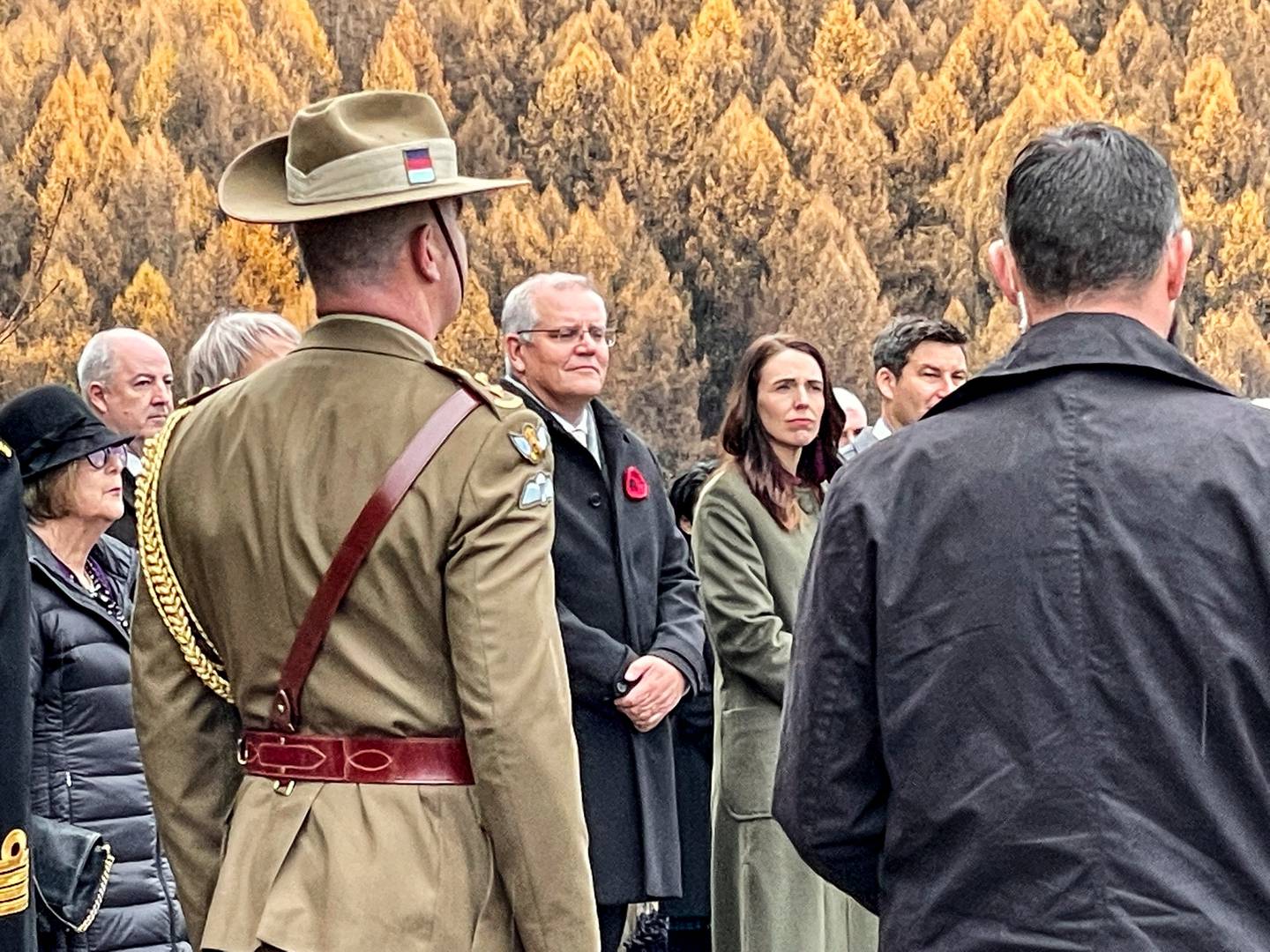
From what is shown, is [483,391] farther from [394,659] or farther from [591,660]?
[591,660]

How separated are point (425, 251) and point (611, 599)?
1766 mm

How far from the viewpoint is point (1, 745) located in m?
2.81

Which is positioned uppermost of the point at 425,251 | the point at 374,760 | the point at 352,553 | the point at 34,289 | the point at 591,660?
the point at 34,289

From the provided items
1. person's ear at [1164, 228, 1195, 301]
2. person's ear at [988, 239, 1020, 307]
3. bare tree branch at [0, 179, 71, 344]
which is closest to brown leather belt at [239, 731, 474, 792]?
person's ear at [988, 239, 1020, 307]

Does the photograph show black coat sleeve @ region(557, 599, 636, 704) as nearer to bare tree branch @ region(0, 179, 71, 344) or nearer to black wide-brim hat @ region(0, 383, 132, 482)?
black wide-brim hat @ region(0, 383, 132, 482)

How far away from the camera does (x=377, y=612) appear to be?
2.27m

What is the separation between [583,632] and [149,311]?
4680mm

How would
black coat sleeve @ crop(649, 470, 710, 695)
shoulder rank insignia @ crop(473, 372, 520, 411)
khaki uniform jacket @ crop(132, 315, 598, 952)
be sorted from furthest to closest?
black coat sleeve @ crop(649, 470, 710, 695)
shoulder rank insignia @ crop(473, 372, 520, 411)
khaki uniform jacket @ crop(132, 315, 598, 952)

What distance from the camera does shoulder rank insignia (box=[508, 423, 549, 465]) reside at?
2328mm

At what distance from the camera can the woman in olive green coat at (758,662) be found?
4.56 meters

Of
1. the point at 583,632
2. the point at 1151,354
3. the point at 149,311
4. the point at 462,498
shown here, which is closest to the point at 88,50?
the point at 149,311

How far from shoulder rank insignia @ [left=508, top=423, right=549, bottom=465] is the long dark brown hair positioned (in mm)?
2383

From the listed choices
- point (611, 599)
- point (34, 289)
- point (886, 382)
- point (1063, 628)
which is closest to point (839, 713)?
point (1063, 628)

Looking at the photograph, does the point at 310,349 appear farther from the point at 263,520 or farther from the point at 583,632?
the point at 583,632
